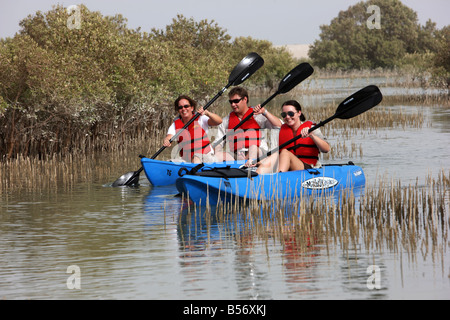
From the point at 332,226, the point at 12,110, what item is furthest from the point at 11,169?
the point at 332,226

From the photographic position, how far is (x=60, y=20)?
17.1 metres

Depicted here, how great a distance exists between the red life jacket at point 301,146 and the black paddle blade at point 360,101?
2.56ft

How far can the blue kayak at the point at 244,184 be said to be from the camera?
9.93 meters

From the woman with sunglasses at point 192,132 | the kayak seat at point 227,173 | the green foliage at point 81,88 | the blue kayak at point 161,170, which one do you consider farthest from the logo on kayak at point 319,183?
the green foliage at point 81,88

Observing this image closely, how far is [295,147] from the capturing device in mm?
10703

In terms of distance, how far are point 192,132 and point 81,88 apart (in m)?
4.24

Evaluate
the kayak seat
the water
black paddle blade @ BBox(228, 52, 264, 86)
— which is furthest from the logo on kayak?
black paddle blade @ BBox(228, 52, 264, 86)

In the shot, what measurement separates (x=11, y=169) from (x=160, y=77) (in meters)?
6.68

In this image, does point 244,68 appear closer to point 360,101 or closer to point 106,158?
point 360,101

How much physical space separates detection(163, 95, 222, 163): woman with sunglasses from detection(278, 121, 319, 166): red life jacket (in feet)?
6.22

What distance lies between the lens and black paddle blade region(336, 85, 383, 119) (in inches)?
440

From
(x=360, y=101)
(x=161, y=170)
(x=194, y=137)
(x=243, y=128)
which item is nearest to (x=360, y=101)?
(x=360, y=101)
